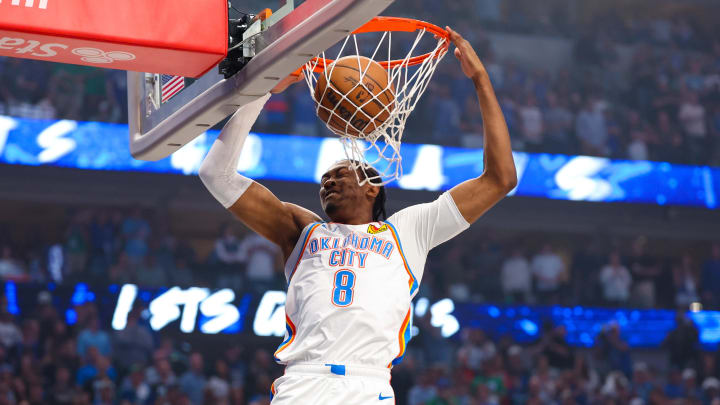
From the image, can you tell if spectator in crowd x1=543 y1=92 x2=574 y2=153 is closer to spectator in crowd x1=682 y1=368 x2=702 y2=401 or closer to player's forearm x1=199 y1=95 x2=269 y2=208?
spectator in crowd x1=682 y1=368 x2=702 y2=401

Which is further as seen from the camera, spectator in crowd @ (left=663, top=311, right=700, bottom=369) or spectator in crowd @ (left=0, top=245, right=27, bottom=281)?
spectator in crowd @ (left=663, top=311, right=700, bottom=369)

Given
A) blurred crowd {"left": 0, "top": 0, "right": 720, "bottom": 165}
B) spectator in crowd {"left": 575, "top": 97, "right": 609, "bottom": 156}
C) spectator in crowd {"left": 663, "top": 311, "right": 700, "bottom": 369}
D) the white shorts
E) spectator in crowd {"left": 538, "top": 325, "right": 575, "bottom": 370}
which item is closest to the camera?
the white shorts

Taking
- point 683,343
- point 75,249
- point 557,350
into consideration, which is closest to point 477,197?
point 557,350

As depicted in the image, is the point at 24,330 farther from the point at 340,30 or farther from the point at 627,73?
the point at 627,73

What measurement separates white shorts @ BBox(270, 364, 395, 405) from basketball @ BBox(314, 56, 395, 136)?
0.94 meters

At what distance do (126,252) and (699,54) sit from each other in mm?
10539

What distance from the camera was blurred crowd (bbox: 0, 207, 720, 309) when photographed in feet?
34.1

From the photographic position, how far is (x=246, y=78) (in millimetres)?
3066

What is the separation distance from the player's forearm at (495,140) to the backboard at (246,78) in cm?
93

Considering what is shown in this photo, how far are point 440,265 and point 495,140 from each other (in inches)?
341

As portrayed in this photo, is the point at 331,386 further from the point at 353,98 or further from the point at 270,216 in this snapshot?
the point at 353,98

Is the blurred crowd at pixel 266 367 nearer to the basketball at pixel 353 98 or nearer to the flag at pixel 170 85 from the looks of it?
the flag at pixel 170 85

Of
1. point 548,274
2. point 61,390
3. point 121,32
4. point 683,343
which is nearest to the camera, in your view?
point 121,32

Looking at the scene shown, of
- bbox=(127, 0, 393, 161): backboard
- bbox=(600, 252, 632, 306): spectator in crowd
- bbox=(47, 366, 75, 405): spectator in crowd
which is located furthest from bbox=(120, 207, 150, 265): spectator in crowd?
bbox=(127, 0, 393, 161): backboard
